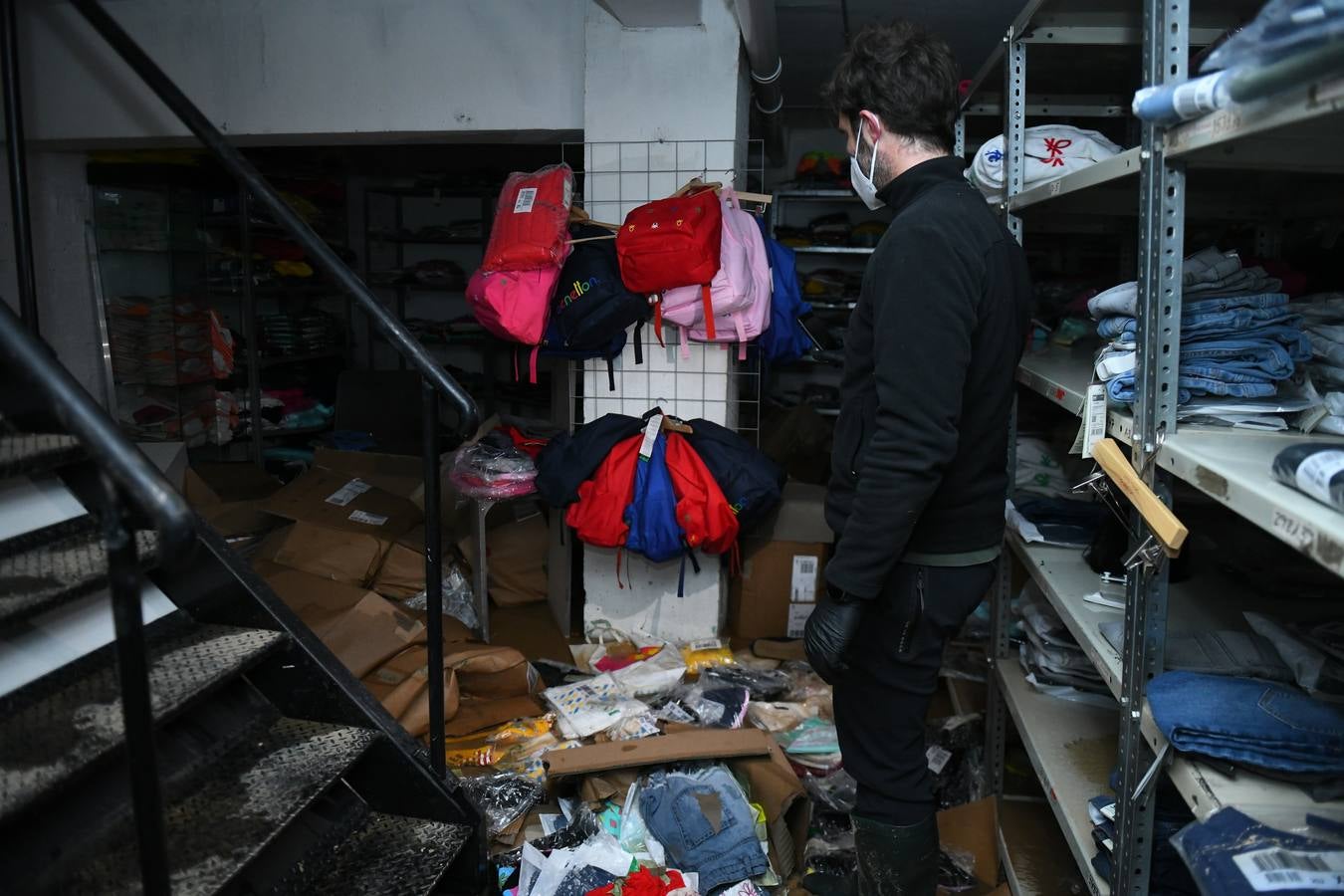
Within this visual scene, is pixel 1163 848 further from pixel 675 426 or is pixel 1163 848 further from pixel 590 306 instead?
pixel 590 306

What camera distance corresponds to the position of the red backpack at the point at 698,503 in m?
3.19

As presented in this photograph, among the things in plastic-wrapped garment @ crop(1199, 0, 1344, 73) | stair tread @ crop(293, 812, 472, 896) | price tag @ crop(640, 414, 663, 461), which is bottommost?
stair tread @ crop(293, 812, 472, 896)

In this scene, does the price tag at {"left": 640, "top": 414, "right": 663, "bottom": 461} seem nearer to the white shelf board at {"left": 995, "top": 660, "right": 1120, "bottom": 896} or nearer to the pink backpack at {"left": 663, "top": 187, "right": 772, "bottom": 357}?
the pink backpack at {"left": 663, "top": 187, "right": 772, "bottom": 357}

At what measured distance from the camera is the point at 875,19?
149 inches

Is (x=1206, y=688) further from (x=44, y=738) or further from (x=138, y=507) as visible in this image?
(x=44, y=738)

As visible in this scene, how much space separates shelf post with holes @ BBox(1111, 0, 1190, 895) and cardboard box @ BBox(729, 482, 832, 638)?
2117 millimetres

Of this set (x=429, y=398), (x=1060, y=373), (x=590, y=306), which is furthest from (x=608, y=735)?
(x=1060, y=373)

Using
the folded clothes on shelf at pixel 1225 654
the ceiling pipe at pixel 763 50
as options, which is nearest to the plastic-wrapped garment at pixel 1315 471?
the folded clothes on shelf at pixel 1225 654

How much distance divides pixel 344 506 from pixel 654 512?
1.39m

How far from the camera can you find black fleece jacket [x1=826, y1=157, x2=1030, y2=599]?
5.43ft

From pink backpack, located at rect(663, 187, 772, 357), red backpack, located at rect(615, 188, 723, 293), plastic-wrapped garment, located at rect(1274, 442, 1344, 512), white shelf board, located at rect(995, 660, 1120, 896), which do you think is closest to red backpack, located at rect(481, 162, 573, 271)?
red backpack, located at rect(615, 188, 723, 293)

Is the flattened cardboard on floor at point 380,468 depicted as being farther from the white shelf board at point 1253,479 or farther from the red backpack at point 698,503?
the white shelf board at point 1253,479

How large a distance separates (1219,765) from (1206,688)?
4.2 inches

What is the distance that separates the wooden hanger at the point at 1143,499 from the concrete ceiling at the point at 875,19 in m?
2.53
